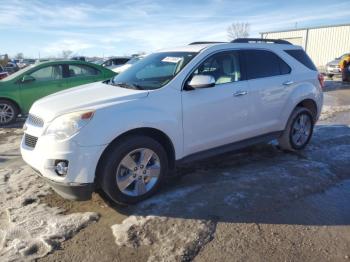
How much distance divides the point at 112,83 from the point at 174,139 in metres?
1.33

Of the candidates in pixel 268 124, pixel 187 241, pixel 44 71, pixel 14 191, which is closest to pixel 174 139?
pixel 187 241

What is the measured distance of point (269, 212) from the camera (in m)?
3.76

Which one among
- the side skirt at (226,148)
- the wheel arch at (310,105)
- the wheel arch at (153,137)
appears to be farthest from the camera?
the wheel arch at (310,105)

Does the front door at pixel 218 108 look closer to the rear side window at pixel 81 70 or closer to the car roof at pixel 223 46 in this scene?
the car roof at pixel 223 46

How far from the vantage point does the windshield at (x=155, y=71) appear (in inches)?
167

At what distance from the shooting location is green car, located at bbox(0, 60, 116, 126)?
8578mm

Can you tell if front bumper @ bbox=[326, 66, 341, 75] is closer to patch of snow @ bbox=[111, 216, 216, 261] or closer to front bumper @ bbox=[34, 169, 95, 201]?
patch of snow @ bbox=[111, 216, 216, 261]

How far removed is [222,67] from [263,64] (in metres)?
0.82

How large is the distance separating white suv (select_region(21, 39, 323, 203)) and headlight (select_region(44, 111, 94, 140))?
1 centimetres

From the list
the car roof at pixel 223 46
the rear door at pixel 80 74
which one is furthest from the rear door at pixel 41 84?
the car roof at pixel 223 46

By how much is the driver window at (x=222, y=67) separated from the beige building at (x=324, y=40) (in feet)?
105

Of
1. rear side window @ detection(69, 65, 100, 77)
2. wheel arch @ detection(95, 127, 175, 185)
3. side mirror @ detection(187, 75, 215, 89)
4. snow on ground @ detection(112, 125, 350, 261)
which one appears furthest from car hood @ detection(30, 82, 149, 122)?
rear side window @ detection(69, 65, 100, 77)

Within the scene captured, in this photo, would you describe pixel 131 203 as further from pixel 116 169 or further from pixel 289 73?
pixel 289 73

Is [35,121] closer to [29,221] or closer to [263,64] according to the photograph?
[29,221]
